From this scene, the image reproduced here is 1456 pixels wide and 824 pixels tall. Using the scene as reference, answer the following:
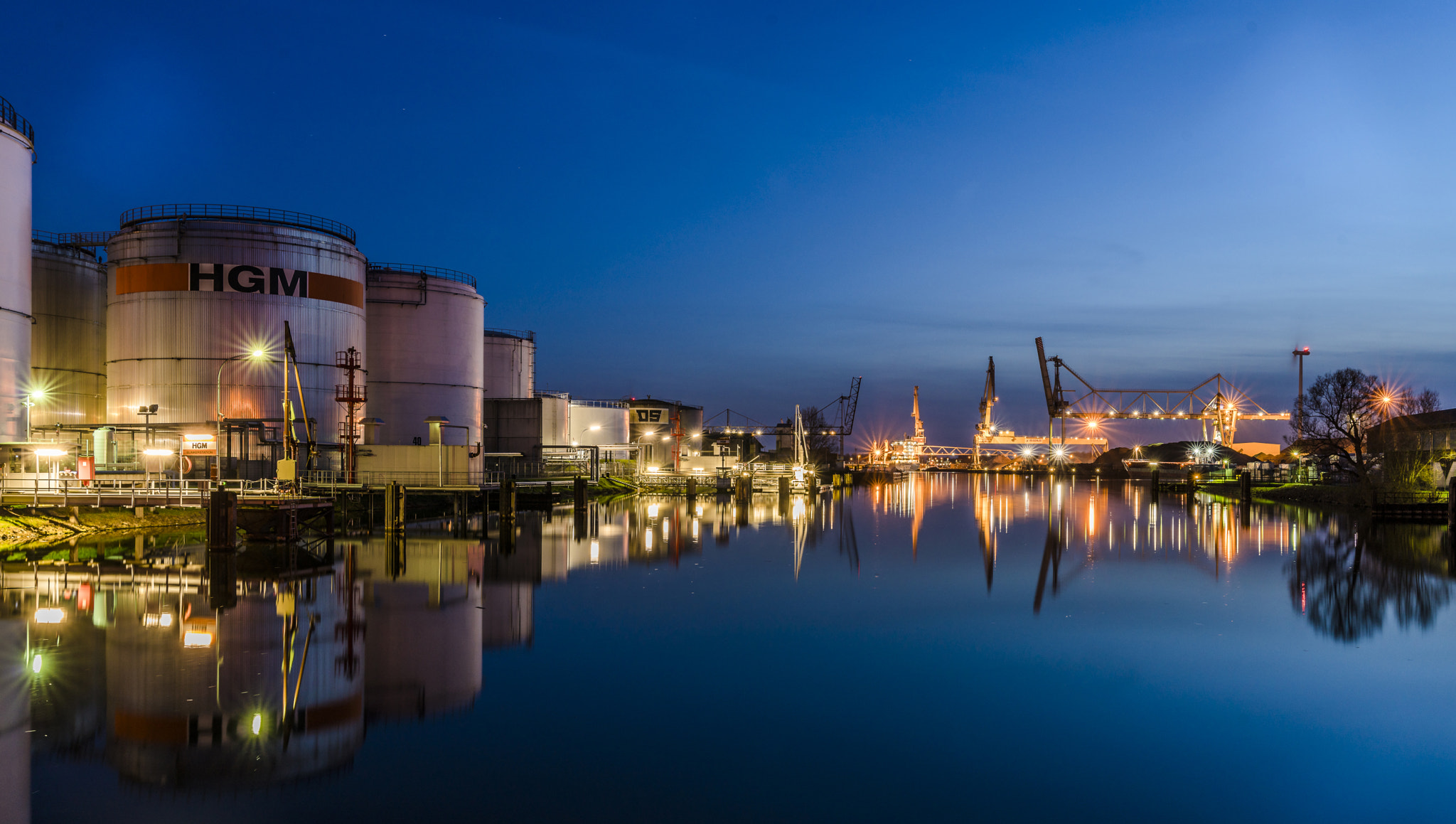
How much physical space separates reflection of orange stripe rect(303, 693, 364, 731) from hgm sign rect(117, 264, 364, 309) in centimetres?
3101

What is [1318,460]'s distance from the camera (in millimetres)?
62125

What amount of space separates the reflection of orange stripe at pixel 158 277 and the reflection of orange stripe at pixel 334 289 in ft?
15.8

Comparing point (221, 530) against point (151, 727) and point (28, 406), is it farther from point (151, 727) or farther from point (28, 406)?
point (151, 727)

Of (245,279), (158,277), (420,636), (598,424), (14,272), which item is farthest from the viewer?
(598,424)

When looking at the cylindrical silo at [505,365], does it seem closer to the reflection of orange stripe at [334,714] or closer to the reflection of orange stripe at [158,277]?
the reflection of orange stripe at [158,277]

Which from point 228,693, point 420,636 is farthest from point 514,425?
point 228,693

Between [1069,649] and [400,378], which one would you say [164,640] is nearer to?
[1069,649]

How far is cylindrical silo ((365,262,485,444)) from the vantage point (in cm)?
4931

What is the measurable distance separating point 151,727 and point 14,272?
29016 millimetres

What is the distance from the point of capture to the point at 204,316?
39688 millimetres

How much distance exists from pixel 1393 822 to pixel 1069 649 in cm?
825

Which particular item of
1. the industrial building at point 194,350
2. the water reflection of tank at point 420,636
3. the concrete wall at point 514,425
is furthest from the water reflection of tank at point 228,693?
the concrete wall at point 514,425

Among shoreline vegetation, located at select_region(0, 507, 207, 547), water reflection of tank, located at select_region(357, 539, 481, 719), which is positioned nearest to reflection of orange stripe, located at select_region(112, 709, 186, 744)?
water reflection of tank, located at select_region(357, 539, 481, 719)

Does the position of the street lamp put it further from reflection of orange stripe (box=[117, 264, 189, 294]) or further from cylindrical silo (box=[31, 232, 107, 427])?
reflection of orange stripe (box=[117, 264, 189, 294])
